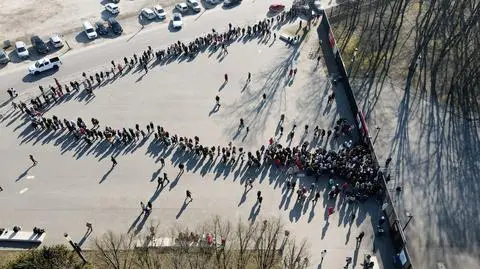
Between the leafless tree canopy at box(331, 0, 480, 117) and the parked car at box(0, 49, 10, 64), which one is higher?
the leafless tree canopy at box(331, 0, 480, 117)

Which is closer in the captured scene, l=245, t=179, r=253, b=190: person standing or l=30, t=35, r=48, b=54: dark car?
l=245, t=179, r=253, b=190: person standing

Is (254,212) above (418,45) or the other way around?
the other way around

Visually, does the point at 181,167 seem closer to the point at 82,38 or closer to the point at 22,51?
the point at 82,38

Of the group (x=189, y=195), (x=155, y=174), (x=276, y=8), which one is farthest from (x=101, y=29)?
(x=189, y=195)

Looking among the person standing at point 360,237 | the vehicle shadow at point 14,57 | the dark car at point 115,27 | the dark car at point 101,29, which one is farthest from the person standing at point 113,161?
the dark car at point 101,29

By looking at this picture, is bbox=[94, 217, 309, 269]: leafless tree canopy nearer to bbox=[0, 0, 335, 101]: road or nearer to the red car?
bbox=[0, 0, 335, 101]: road

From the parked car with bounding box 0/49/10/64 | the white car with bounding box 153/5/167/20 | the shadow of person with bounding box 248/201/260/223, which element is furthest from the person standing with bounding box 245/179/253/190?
the parked car with bounding box 0/49/10/64
